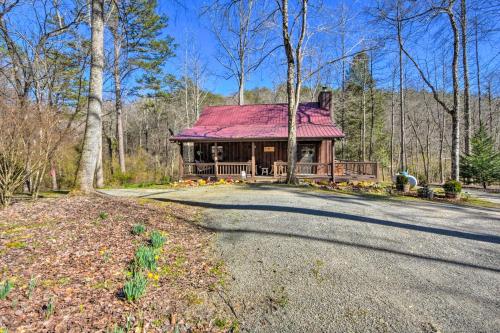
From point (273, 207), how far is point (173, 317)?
180 inches

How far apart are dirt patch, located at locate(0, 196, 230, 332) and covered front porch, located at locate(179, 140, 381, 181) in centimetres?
968

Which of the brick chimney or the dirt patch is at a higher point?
the brick chimney

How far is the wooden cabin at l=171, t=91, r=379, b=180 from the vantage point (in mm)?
14805

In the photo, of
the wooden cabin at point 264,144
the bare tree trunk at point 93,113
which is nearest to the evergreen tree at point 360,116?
the wooden cabin at point 264,144

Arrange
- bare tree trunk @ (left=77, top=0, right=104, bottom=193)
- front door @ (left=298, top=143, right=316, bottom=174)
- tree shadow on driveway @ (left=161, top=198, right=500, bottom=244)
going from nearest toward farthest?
tree shadow on driveway @ (left=161, top=198, right=500, bottom=244) < bare tree trunk @ (left=77, top=0, right=104, bottom=193) < front door @ (left=298, top=143, right=316, bottom=174)

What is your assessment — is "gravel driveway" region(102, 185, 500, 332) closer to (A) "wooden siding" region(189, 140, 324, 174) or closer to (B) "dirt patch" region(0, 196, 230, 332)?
(B) "dirt patch" region(0, 196, 230, 332)

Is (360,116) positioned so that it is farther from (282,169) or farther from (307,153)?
(282,169)

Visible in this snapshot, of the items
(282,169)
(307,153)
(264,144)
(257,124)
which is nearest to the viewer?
(282,169)

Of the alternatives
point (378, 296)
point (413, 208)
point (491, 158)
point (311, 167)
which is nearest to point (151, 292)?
point (378, 296)

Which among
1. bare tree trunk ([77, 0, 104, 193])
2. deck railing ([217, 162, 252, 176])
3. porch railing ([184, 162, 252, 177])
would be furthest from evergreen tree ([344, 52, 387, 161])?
bare tree trunk ([77, 0, 104, 193])

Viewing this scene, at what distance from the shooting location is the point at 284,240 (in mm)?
4609

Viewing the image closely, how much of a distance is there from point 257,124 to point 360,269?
14.8m

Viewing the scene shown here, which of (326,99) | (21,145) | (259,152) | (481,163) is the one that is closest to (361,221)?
(21,145)

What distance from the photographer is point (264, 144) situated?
56.6ft
